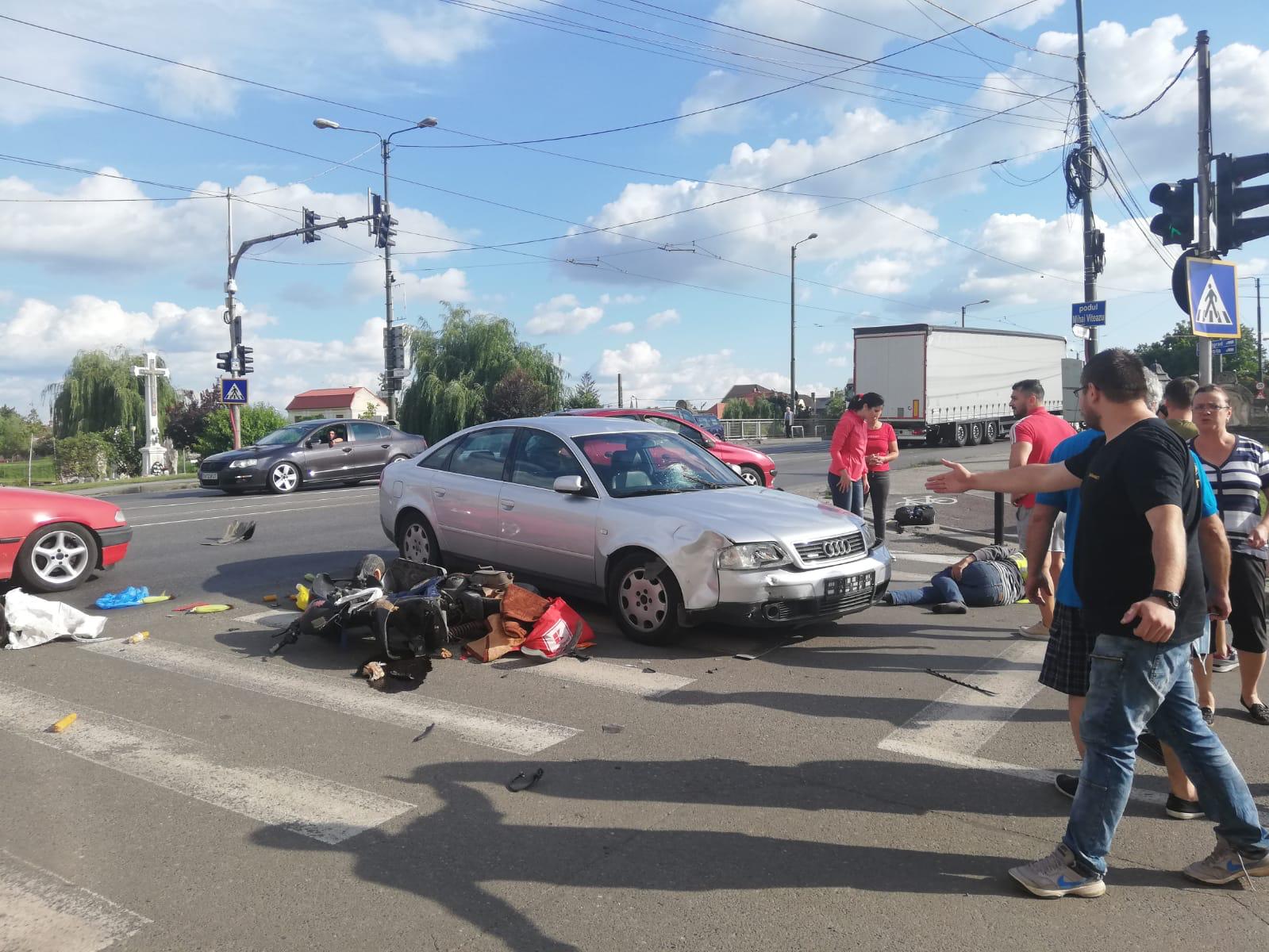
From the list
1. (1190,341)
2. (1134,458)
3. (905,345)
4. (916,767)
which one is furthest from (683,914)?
(1190,341)

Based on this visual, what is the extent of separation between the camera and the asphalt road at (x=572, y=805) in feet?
10.5

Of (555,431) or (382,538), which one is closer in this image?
(555,431)

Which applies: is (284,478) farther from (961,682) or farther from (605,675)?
(961,682)

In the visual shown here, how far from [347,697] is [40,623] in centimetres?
286

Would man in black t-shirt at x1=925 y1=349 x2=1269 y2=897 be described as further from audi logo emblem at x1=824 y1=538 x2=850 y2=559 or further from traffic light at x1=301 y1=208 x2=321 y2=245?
traffic light at x1=301 y1=208 x2=321 y2=245

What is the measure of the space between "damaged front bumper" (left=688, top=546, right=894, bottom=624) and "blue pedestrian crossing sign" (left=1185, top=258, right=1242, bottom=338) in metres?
4.30

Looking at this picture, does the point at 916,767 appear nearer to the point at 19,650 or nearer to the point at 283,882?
the point at 283,882

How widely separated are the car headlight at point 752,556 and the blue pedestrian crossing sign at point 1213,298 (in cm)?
465

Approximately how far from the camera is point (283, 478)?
2020cm

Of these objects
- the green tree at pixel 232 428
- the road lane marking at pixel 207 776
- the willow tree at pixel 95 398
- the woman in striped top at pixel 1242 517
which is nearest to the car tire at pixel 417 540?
the road lane marking at pixel 207 776

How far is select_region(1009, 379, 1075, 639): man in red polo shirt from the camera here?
6.29 meters

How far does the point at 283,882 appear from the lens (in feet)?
11.4

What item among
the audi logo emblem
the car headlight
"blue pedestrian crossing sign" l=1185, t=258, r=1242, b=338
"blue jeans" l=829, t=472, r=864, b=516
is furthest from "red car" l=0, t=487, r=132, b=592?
"blue pedestrian crossing sign" l=1185, t=258, r=1242, b=338

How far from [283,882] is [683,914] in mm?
1427
